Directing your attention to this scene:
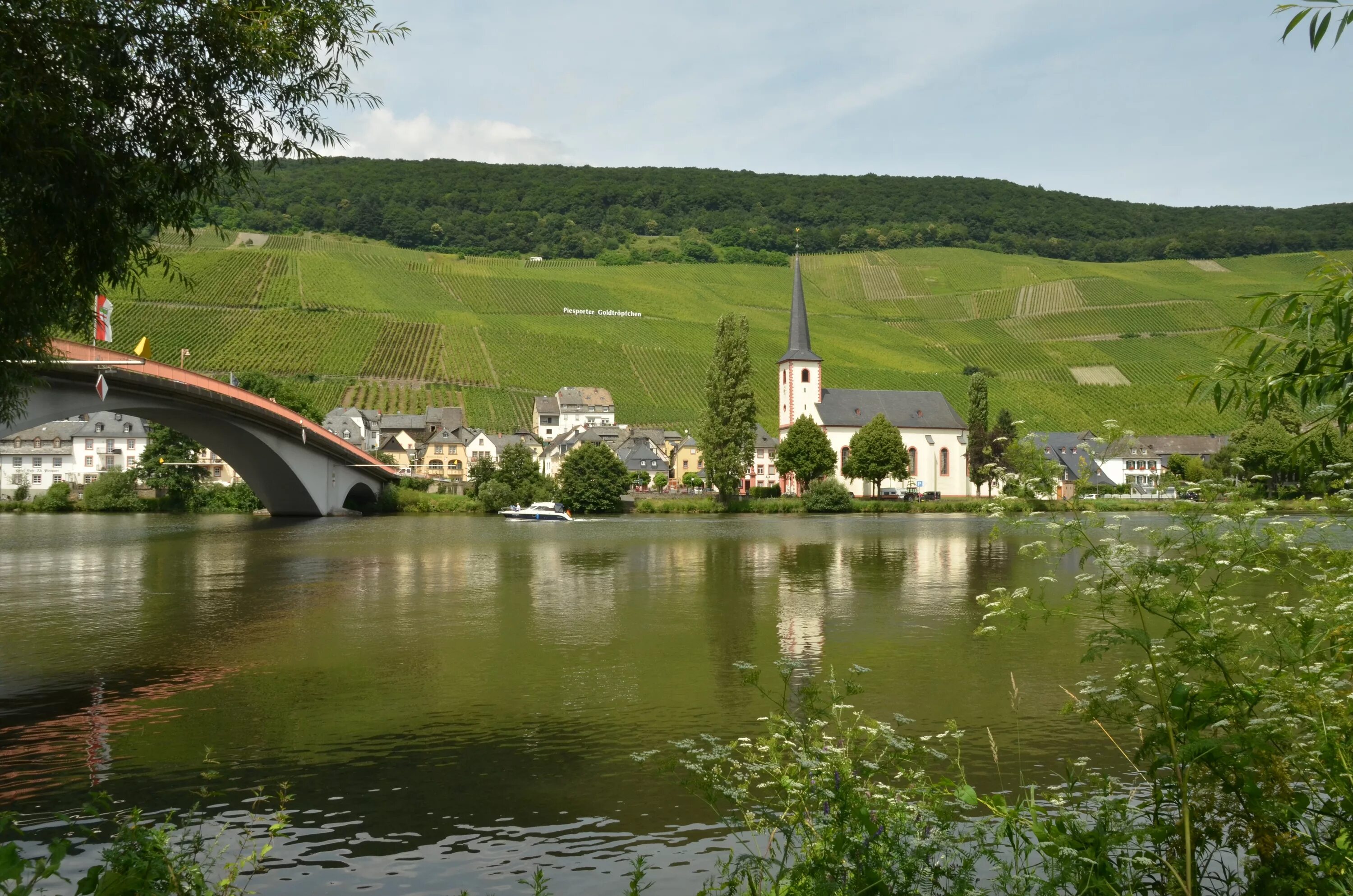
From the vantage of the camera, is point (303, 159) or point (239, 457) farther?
point (239, 457)

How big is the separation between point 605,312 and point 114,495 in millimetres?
75372

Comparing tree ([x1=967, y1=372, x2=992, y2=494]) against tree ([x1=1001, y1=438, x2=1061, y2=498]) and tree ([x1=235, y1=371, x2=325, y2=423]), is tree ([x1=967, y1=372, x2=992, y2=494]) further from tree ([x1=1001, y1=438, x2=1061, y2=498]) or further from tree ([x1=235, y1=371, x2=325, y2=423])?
tree ([x1=1001, y1=438, x2=1061, y2=498])

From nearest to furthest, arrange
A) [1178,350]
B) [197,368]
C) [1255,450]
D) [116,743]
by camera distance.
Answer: [116,743] → [1255,450] → [197,368] → [1178,350]

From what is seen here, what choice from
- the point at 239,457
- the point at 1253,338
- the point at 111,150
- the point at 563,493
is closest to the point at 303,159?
the point at 111,150

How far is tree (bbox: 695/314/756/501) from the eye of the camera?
68750 mm

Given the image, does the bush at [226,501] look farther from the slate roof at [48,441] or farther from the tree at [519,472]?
the slate roof at [48,441]

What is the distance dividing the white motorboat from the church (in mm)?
31469

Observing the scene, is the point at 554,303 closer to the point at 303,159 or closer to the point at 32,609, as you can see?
the point at 32,609

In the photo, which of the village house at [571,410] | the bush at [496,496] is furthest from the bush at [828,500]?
the village house at [571,410]

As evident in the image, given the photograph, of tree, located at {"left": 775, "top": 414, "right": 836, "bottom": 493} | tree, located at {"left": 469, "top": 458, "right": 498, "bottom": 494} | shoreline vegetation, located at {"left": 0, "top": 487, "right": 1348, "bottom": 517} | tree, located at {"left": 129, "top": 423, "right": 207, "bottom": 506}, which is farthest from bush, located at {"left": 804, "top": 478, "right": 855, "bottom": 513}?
tree, located at {"left": 129, "top": 423, "right": 207, "bottom": 506}

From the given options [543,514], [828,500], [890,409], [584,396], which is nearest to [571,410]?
[584,396]

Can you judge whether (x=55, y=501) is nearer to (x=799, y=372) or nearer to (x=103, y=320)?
(x=799, y=372)

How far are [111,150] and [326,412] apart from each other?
94.6 m

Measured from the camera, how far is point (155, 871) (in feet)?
18.4
